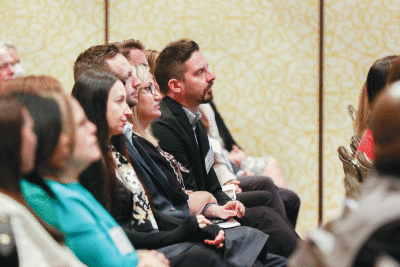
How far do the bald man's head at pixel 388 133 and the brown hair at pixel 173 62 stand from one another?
5.97 ft

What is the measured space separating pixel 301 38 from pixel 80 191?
3.25 metres

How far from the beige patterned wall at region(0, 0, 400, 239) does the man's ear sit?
62.4 inches

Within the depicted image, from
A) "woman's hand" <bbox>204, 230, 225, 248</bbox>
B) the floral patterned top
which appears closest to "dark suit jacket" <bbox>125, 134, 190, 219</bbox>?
the floral patterned top

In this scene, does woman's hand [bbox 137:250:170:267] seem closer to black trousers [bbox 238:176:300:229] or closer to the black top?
the black top

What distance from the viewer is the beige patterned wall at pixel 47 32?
4125 mm

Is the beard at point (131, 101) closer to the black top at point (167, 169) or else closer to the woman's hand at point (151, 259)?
the black top at point (167, 169)

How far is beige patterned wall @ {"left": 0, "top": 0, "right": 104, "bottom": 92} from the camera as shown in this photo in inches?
162

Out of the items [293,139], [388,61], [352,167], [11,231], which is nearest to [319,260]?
[11,231]

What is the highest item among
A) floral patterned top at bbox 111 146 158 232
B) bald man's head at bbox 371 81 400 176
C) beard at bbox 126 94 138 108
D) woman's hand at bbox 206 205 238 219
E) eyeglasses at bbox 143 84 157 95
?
bald man's head at bbox 371 81 400 176

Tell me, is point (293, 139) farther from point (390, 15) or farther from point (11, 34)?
point (11, 34)

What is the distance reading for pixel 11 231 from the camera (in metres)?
1.09

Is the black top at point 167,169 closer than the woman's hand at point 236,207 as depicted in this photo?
Yes

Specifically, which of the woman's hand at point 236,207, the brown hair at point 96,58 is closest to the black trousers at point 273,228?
the woman's hand at point 236,207

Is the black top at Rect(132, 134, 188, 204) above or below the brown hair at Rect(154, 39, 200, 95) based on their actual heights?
below
